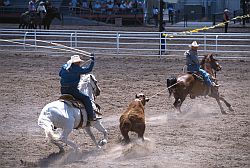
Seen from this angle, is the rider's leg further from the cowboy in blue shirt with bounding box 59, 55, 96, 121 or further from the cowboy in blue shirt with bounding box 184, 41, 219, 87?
the cowboy in blue shirt with bounding box 59, 55, 96, 121

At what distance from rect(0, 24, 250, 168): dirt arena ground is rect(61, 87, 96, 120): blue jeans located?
58 centimetres

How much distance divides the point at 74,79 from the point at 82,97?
1.01 ft

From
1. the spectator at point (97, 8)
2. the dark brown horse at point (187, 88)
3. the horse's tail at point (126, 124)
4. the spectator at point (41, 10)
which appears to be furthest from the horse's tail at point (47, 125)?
the spectator at point (97, 8)

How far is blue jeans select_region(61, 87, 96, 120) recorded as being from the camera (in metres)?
8.45

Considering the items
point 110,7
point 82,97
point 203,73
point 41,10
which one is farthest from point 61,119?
point 110,7

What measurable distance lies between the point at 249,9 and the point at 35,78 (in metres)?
22.0

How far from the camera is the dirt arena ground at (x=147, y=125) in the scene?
26.1ft

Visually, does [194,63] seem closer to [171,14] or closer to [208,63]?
[208,63]

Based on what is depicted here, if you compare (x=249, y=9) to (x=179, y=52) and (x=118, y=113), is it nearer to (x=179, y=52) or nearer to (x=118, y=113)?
(x=179, y=52)

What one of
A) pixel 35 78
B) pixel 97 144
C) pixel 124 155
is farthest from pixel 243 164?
pixel 35 78

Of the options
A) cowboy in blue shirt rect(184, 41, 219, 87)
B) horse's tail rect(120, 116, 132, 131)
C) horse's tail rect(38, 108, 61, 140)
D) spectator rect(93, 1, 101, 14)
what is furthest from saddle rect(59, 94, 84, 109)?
spectator rect(93, 1, 101, 14)

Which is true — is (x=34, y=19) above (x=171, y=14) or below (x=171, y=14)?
below

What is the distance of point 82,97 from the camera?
850 cm

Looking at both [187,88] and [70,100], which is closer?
[70,100]
